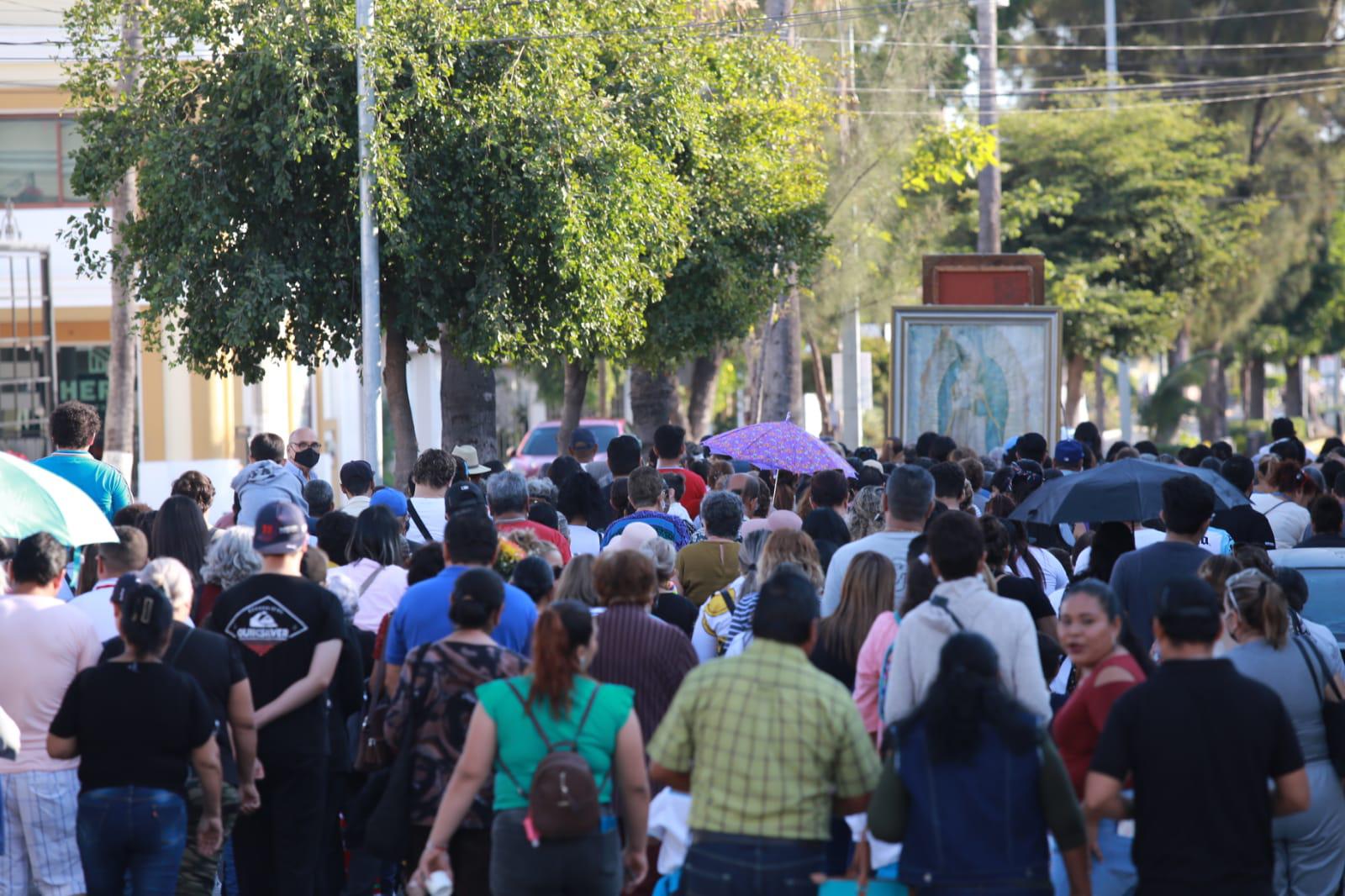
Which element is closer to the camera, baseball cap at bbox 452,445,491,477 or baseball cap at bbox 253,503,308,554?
baseball cap at bbox 253,503,308,554

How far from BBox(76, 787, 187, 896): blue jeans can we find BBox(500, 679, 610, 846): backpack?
150cm

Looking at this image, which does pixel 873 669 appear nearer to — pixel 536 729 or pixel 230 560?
pixel 536 729

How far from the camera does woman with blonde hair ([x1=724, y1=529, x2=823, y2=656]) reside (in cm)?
726

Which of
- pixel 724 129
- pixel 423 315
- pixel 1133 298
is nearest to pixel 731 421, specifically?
pixel 1133 298

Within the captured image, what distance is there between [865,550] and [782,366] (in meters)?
17.8

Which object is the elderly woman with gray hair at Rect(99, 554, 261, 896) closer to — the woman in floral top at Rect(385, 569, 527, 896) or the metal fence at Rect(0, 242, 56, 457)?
the woman in floral top at Rect(385, 569, 527, 896)

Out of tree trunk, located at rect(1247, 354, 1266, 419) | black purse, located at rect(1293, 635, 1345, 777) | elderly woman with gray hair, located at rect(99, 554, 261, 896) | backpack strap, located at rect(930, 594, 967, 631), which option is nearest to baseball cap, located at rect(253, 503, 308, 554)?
elderly woman with gray hair, located at rect(99, 554, 261, 896)

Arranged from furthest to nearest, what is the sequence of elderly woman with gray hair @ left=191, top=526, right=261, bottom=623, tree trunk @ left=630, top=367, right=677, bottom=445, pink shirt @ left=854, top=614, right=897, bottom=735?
tree trunk @ left=630, top=367, right=677, bottom=445, elderly woman with gray hair @ left=191, top=526, right=261, bottom=623, pink shirt @ left=854, top=614, right=897, bottom=735

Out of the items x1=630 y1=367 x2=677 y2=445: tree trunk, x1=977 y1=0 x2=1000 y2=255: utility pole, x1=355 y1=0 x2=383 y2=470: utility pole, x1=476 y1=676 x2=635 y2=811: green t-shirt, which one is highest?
x1=977 y1=0 x2=1000 y2=255: utility pole

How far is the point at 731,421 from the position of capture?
50.7 meters

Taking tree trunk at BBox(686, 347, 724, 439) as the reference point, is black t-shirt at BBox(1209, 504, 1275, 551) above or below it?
below

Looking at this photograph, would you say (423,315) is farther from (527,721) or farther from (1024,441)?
(527,721)

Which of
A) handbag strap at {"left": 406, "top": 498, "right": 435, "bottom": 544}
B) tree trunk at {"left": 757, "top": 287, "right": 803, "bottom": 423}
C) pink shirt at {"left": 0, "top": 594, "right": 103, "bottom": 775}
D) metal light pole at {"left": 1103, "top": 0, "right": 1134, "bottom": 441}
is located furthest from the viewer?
metal light pole at {"left": 1103, "top": 0, "right": 1134, "bottom": 441}

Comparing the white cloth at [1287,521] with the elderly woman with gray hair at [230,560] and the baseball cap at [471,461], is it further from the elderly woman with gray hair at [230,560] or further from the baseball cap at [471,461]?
the elderly woman with gray hair at [230,560]
